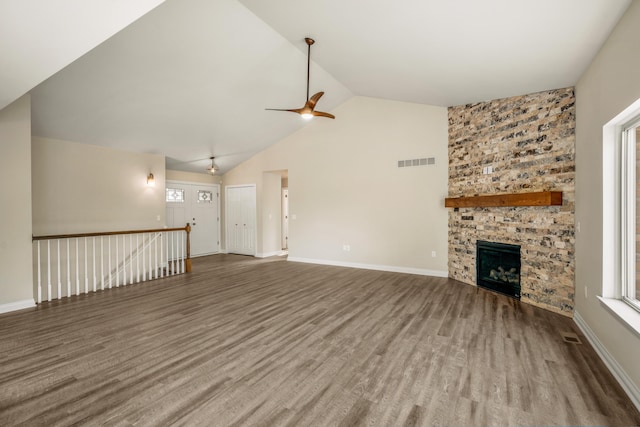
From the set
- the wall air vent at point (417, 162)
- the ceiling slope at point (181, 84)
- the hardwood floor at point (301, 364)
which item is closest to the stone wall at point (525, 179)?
the wall air vent at point (417, 162)

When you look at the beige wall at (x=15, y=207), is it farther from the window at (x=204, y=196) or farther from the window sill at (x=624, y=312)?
the window sill at (x=624, y=312)

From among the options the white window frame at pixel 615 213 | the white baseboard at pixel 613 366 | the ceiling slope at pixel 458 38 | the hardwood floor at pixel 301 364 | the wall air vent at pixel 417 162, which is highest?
the ceiling slope at pixel 458 38

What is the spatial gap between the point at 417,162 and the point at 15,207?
6354 mm

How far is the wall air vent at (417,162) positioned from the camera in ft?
18.5

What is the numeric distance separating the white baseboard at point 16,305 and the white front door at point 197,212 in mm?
3762

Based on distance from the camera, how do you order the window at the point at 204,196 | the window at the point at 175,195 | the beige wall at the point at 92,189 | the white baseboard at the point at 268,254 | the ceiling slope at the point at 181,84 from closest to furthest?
the ceiling slope at the point at 181,84
the beige wall at the point at 92,189
the window at the point at 175,195
the white baseboard at the point at 268,254
the window at the point at 204,196

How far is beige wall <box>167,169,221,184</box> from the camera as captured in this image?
7.75m

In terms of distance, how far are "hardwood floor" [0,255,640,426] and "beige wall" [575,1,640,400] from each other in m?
0.27

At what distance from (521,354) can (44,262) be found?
6906 mm

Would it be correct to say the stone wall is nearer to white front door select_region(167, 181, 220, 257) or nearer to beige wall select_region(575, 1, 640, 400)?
beige wall select_region(575, 1, 640, 400)

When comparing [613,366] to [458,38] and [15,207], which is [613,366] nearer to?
[458,38]

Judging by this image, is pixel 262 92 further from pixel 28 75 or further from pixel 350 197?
pixel 28 75

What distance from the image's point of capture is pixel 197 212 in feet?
27.5

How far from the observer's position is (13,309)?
3809 millimetres
